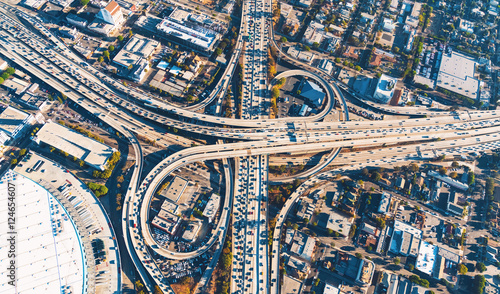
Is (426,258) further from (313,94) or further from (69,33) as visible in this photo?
(69,33)

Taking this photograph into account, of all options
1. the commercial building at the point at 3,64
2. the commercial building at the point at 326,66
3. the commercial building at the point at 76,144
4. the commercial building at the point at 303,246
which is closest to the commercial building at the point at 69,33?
the commercial building at the point at 3,64

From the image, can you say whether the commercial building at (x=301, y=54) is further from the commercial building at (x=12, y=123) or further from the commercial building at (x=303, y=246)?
the commercial building at (x=12, y=123)

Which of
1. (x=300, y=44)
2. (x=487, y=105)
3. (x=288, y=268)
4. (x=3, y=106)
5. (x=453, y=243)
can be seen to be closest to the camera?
(x=288, y=268)

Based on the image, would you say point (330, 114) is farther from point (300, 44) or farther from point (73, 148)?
point (73, 148)

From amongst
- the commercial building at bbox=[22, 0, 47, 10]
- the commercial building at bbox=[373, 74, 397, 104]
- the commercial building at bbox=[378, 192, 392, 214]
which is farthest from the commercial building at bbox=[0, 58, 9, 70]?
the commercial building at bbox=[378, 192, 392, 214]

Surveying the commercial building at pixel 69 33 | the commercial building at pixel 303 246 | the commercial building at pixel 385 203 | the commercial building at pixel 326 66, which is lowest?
the commercial building at pixel 303 246

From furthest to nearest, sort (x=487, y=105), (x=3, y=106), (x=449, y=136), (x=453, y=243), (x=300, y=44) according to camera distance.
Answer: (x=300, y=44)
(x=487, y=105)
(x=449, y=136)
(x=3, y=106)
(x=453, y=243)

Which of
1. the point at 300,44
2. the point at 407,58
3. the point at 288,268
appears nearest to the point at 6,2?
the point at 300,44
